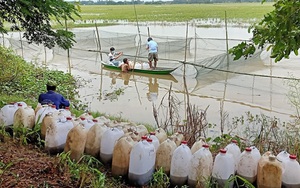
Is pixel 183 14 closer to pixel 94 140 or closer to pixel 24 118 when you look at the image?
pixel 24 118

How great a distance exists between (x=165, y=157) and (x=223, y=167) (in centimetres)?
51

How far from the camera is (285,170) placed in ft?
9.69

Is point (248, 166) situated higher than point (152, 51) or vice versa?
point (152, 51)

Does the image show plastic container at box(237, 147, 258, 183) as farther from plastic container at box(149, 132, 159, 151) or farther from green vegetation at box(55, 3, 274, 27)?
green vegetation at box(55, 3, 274, 27)

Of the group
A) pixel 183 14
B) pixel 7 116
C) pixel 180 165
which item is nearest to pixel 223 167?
pixel 180 165

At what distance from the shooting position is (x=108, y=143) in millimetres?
3389

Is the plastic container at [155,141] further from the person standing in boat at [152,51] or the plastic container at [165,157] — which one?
the person standing in boat at [152,51]

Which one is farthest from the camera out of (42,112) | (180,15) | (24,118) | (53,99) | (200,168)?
(180,15)

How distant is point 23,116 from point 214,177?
6.92 ft

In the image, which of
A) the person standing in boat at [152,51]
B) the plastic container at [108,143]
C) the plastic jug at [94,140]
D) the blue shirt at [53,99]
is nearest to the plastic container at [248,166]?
the plastic container at [108,143]

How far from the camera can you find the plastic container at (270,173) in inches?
114

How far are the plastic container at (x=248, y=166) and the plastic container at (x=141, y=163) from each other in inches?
29.7

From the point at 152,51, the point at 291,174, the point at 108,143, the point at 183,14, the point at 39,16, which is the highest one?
the point at 183,14

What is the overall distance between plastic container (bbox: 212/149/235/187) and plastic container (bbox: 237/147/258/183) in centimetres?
9
